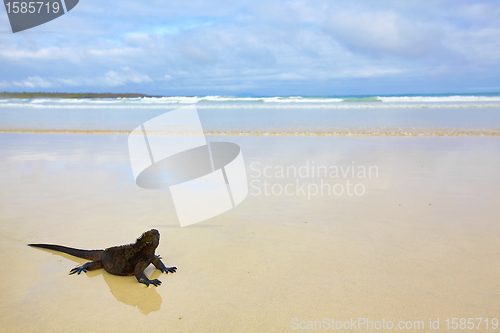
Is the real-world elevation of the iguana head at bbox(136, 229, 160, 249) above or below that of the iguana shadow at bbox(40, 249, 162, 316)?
above

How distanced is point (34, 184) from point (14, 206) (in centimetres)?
118

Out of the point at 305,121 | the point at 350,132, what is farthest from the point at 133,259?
the point at 305,121

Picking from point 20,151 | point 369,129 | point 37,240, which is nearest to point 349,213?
point 37,240

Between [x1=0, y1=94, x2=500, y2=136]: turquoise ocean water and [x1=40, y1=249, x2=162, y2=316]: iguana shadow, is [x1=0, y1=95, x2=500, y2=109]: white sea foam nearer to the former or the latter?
[x1=0, y1=94, x2=500, y2=136]: turquoise ocean water

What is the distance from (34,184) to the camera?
530 cm

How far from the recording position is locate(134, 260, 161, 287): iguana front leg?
2.50 meters

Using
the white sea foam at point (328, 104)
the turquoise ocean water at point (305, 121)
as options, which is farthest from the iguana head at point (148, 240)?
the white sea foam at point (328, 104)

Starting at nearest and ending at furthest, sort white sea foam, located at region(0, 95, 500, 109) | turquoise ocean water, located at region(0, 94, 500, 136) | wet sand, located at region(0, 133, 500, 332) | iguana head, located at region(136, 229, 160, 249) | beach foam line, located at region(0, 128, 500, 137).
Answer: wet sand, located at region(0, 133, 500, 332) → iguana head, located at region(136, 229, 160, 249) → beach foam line, located at region(0, 128, 500, 137) → turquoise ocean water, located at region(0, 94, 500, 136) → white sea foam, located at region(0, 95, 500, 109)

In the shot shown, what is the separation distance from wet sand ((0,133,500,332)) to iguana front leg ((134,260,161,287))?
0.16 ft

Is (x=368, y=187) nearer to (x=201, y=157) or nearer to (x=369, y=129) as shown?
(x=201, y=157)

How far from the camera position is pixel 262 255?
296 centimetres

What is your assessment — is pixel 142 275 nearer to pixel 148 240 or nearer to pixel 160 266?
pixel 160 266

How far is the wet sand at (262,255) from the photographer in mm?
2188

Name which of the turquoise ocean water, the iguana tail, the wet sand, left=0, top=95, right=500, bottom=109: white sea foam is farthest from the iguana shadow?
left=0, top=95, right=500, bottom=109: white sea foam
